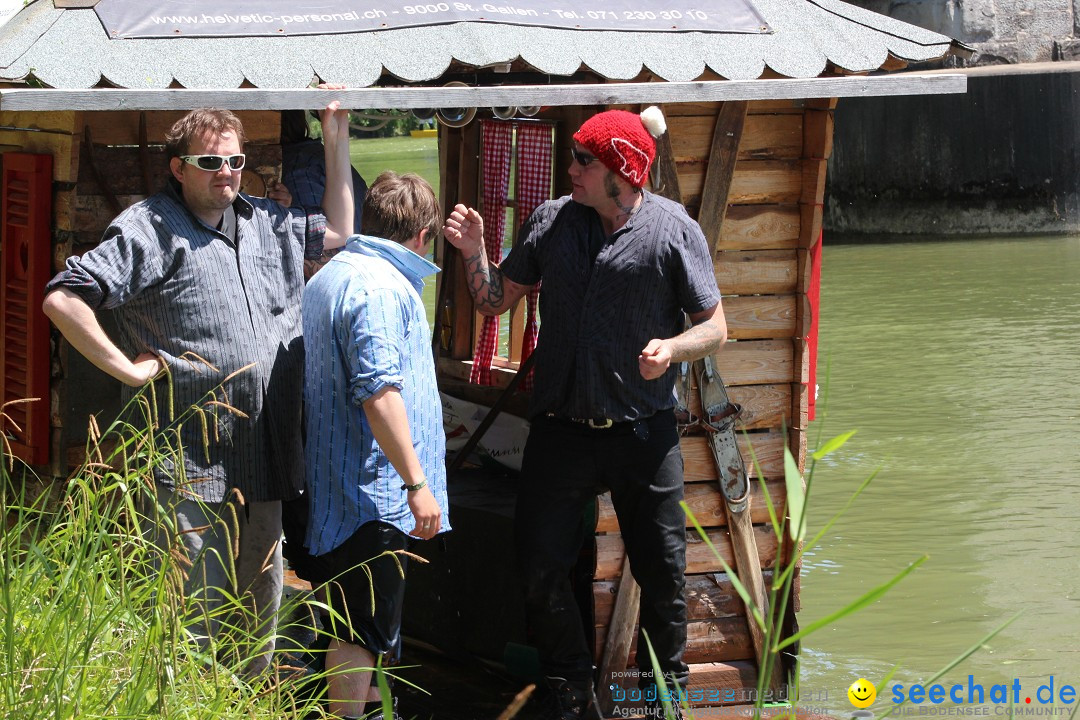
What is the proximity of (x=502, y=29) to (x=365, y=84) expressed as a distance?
1.95ft

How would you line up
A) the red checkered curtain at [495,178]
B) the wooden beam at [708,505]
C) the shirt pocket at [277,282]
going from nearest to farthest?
the shirt pocket at [277,282] → the wooden beam at [708,505] → the red checkered curtain at [495,178]

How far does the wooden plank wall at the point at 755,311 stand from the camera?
4.97m

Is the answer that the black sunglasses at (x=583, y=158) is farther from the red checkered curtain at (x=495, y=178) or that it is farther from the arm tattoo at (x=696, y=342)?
the red checkered curtain at (x=495, y=178)

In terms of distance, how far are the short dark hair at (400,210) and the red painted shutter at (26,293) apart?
1243 millimetres

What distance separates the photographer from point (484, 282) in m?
4.45

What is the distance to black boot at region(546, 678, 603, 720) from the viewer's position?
14.7 feet

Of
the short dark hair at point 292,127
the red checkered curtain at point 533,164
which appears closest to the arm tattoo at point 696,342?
the red checkered curtain at point 533,164

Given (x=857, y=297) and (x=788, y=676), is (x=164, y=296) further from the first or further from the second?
(x=857, y=297)

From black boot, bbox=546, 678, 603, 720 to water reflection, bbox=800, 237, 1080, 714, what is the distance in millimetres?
1304

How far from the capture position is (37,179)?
14.7ft

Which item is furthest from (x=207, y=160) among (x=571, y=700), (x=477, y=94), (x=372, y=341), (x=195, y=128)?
(x=571, y=700)

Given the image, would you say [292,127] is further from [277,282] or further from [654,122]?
[654,122]

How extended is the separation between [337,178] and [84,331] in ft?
3.08

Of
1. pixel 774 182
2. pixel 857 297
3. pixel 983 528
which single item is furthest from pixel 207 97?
pixel 857 297
